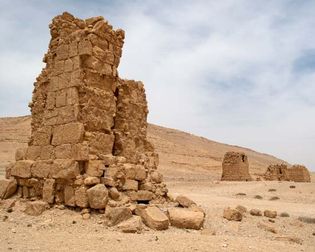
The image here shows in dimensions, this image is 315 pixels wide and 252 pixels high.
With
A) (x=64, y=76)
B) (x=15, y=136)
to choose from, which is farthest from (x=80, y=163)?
(x=15, y=136)

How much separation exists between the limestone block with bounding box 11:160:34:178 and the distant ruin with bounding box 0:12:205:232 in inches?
0.7

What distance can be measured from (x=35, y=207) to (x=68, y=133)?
5.52ft

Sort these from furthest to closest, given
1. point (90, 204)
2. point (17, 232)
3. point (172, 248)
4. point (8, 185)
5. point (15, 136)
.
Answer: point (15, 136) → point (8, 185) → point (90, 204) → point (17, 232) → point (172, 248)

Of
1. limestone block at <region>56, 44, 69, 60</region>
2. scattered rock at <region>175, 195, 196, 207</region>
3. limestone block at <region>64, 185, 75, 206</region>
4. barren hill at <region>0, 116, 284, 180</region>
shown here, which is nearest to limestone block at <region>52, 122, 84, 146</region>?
limestone block at <region>64, 185, 75, 206</region>

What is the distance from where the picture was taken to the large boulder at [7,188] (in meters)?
8.40

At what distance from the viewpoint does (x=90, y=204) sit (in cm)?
702

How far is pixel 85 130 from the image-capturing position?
7.68 meters

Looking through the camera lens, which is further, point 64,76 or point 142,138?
point 142,138

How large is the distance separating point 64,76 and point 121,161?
7.91ft

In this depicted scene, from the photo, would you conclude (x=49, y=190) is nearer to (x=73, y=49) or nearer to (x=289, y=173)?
(x=73, y=49)

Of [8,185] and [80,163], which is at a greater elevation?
[80,163]

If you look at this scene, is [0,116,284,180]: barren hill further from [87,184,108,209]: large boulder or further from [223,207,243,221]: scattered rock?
[87,184,108,209]: large boulder

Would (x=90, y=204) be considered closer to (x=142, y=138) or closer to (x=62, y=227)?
(x=62, y=227)

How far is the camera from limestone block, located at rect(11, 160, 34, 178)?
8.27 m
